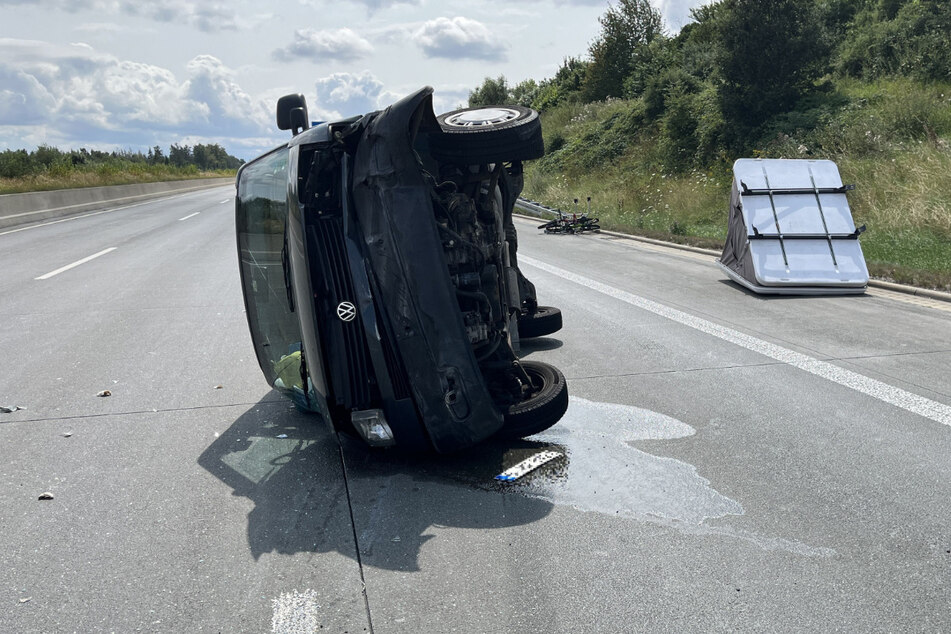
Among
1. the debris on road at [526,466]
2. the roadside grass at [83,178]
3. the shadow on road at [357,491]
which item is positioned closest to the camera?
the shadow on road at [357,491]

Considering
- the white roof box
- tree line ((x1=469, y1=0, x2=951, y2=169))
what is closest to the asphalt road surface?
the white roof box

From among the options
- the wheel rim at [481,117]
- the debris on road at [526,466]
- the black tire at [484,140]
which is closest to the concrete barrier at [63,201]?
the wheel rim at [481,117]

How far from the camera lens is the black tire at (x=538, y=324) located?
6844 millimetres

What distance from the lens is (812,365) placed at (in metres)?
5.92

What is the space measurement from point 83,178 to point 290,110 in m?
37.6

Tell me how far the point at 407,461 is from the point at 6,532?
188 cm

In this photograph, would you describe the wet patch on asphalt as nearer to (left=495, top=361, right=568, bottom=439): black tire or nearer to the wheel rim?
(left=495, top=361, right=568, bottom=439): black tire

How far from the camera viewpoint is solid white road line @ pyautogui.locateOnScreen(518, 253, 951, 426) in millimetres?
4852

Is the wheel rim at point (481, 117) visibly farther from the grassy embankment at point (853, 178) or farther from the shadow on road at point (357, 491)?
the grassy embankment at point (853, 178)

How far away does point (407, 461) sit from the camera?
415 centimetres

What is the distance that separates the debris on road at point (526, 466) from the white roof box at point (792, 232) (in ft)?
19.4

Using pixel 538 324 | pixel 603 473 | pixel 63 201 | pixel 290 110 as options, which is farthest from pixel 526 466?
pixel 63 201

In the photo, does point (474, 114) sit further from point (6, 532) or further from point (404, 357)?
point (6, 532)

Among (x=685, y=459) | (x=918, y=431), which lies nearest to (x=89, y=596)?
(x=685, y=459)
